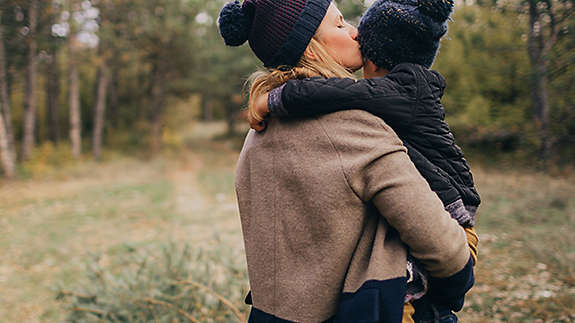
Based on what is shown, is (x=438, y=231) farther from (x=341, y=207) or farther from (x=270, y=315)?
(x=270, y=315)

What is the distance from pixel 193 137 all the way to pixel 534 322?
28629 mm

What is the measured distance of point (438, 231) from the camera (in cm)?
105

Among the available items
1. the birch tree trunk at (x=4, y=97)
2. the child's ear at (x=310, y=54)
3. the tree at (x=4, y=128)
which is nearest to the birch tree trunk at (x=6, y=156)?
the tree at (x=4, y=128)

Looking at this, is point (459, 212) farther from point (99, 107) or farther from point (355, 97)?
point (99, 107)

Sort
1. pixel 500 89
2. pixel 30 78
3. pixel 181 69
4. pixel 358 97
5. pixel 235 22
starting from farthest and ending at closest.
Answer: pixel 181 69, pixel 30 78, pixel 500 89, pixel 235 22, pixel 358 97

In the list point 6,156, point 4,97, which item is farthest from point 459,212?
point 4,97

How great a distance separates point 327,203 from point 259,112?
0.35m

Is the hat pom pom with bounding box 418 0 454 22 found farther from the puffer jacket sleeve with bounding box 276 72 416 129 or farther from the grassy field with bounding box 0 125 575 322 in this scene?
the grassy field with bounding box 0 125 575 322

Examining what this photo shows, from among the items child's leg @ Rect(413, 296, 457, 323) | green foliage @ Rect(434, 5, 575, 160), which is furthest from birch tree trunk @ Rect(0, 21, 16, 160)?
child's leg @ Rect(413, 296, 457, 323)

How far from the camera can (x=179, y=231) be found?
7680 millimetres

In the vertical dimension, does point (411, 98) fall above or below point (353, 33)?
below

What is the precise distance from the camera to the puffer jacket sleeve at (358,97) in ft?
3.67

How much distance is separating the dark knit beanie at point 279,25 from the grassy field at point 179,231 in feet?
7.12

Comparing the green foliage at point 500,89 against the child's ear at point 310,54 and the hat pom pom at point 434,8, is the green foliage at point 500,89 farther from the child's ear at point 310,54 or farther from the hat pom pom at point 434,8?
the child's ear at point 310,54
